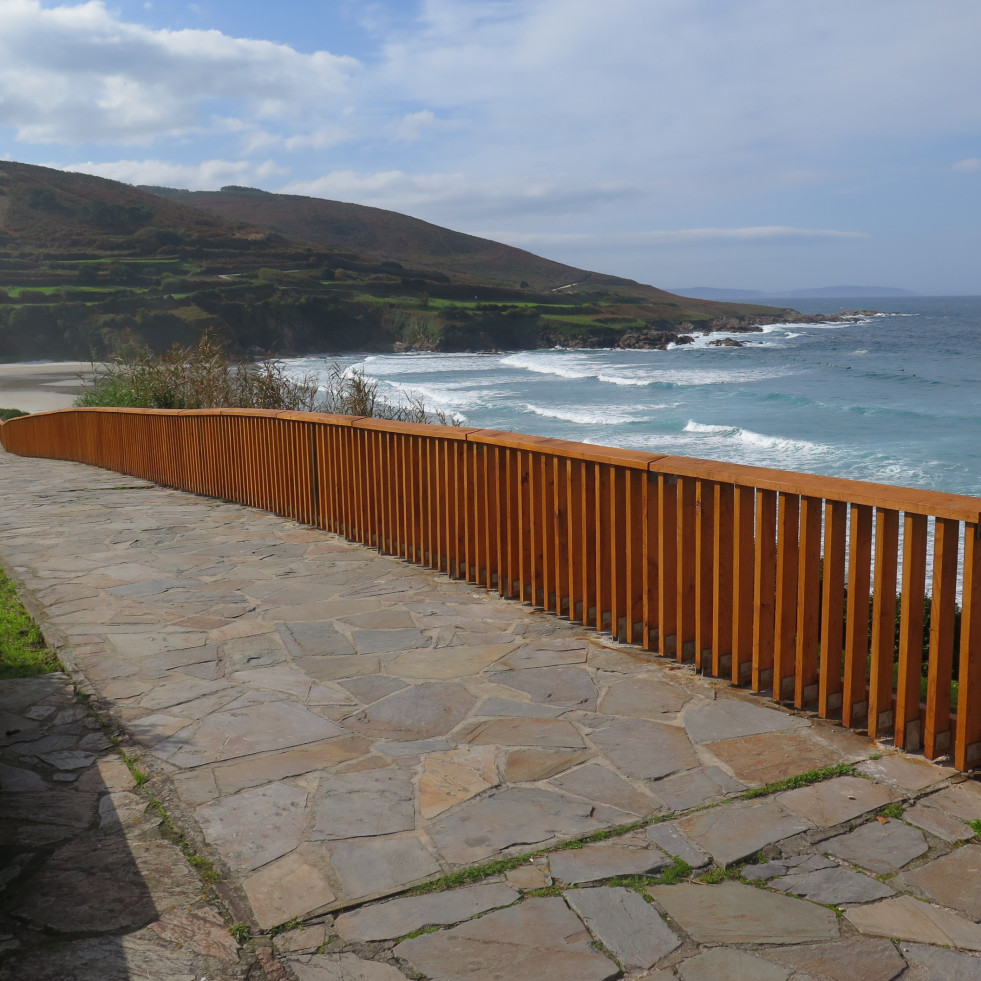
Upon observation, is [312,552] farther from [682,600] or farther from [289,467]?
[682,600]

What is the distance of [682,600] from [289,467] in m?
4.88

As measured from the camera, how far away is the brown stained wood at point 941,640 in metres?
3.47

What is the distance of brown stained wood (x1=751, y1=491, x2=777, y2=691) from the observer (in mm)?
4195

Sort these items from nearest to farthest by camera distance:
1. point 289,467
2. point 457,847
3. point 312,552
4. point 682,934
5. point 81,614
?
1. point 682,934
2. point 457,847
3. point 81,614
4. point 312,552
5. point 289,467

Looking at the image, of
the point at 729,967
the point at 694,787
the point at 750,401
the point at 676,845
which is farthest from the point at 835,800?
the point at 750,401

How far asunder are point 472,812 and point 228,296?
90260 millimetres

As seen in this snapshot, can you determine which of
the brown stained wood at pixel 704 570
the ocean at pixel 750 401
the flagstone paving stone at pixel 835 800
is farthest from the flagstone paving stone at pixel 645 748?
the ocean at pixel 750 401

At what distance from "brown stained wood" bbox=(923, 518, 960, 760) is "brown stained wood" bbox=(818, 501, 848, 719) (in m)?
0.39

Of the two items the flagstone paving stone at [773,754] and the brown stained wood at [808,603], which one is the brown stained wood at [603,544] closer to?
the brown stained wood at [808,603]

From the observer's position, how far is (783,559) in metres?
4.11

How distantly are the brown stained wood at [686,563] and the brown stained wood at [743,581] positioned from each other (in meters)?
0.23

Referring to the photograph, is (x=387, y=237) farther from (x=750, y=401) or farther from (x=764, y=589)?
(x=764, y=589)

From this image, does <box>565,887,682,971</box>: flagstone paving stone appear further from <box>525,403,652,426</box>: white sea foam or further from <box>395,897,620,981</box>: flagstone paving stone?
<box>525,403,652,426</box>: white sea foam

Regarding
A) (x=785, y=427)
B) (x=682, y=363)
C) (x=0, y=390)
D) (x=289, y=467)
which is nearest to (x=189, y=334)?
(x=0, y=390)
